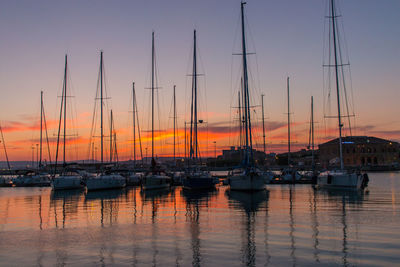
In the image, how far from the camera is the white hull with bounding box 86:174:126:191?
1983 inches

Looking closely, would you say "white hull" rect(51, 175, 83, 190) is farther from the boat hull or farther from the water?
the water

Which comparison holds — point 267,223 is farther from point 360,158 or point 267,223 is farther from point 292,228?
point 360,158

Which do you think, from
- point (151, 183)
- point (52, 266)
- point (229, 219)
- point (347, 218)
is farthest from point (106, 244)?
point (151, 183)

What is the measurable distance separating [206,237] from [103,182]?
36.7 m

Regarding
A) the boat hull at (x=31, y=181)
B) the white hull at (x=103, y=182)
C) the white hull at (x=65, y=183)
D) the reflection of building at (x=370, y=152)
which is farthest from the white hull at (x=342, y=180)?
the reflection of building at (x=370, y=152)

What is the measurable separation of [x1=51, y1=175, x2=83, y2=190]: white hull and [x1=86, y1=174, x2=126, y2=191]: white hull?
11.6 feet

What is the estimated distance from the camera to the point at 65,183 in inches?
2106

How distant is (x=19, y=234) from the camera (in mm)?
19062

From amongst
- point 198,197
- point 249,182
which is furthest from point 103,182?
point 249,182

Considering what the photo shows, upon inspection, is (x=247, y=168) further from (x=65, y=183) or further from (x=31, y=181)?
(x=31, y=181)

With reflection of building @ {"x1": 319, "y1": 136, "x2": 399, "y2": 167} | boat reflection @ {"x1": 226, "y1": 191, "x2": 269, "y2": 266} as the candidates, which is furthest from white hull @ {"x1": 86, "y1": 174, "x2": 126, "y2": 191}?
reflection of building @ {"x1": 319, "y1": 136, "x2": 399, "y2": 167}

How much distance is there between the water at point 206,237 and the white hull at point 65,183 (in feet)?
86.7

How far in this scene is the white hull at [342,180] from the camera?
Answer: 43250mm

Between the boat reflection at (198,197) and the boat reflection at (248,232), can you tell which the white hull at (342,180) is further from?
the boat reflection at (248,232)
